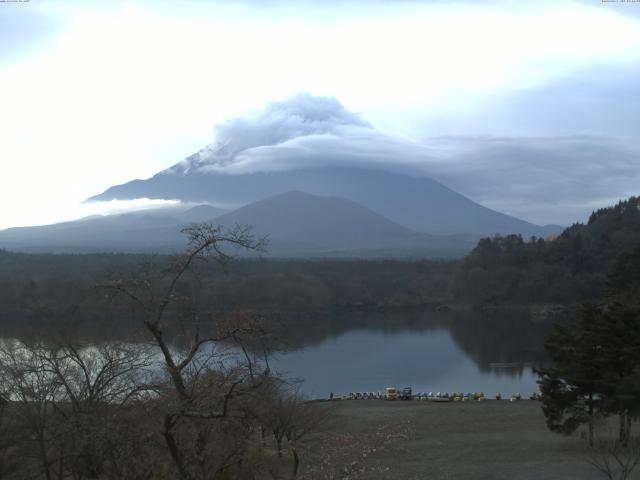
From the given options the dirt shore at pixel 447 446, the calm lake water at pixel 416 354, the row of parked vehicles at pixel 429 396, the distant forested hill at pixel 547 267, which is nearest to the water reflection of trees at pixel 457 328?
the calm lake water at pixel 416 354

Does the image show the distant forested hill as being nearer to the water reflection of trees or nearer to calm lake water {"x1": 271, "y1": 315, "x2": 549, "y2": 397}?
the water reflection of trees

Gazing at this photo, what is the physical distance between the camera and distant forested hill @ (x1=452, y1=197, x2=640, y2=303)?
208 feet

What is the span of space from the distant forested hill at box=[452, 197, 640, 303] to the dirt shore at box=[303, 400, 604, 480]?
42759 mm

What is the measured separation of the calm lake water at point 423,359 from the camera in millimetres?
29766

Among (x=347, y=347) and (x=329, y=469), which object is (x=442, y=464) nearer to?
(x=329, y=469)

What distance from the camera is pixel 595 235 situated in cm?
7325

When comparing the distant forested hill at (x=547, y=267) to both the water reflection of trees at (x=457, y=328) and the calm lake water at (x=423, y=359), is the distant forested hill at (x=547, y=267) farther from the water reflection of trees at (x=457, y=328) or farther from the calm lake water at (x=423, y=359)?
the calm lake water at (x=423, y=359)

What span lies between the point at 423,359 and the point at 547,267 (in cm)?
3455

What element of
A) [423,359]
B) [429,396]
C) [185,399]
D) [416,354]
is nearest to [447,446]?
[429,396]

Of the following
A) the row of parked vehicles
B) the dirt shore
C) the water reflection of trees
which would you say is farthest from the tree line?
the row of parked vehicles

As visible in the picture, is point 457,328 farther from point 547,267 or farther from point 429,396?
point 429,396

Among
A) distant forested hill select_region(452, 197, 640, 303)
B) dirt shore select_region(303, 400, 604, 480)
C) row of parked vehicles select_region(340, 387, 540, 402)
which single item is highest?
distant forested hill select_region(452, 197, 640, 303)

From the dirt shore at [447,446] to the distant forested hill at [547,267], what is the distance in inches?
1683

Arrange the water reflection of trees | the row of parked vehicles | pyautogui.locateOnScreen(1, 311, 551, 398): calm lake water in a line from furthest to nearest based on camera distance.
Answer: the water reflection of trees
pyautogui.locateOnScreen(1, 311, 551, 398): calm lake water
the row of parked vehicles
